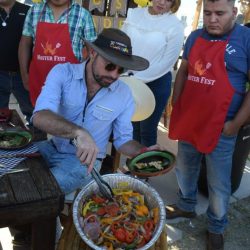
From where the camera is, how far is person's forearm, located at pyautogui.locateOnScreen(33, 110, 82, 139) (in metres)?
1.80

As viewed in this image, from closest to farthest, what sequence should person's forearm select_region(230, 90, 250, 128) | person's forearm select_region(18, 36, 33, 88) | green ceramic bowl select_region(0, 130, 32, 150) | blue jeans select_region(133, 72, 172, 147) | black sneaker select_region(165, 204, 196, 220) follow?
1. green ceramic bowl select_region(0, 130, 32, 150)
2. person's forearm select_region(230, 90, 250, 128)
3. person's forearm select_region(18, 36, 33, 88)
4. black sneaker select_region(165, 204, 196, 220)
5. blue jeans select_region(133, 72, 172, 147)

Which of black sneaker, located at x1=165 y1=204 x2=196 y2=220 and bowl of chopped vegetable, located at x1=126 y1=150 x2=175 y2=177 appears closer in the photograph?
bowl of chopped vegetable, located at x1=126 y1=150 x2=175 y2=177

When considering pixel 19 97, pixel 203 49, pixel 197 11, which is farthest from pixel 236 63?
pixel 197 11

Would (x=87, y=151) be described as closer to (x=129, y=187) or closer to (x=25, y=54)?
(x=129, y=187)

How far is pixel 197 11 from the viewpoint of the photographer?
25.4 feet

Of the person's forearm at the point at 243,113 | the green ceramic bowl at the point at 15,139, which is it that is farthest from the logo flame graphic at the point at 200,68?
the green ceramic bowl at the point at 15,139

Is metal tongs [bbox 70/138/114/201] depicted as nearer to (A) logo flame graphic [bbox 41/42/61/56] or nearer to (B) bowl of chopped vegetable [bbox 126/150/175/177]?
(B) bowl of chopped vegetable [bbox 126/150/175/177]

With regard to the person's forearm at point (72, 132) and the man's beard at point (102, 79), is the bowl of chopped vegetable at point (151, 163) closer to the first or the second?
the person's forearm at point (72, 132)

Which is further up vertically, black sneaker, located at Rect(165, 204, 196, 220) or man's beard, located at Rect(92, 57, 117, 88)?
man's beard, located at Rect(92, 57, 117, 88)

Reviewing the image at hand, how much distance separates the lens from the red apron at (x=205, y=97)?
2.37m

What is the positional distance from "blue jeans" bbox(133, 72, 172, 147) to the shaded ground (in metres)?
0.89

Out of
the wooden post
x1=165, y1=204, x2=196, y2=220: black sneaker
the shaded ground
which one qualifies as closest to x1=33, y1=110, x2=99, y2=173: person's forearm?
the shaded ground

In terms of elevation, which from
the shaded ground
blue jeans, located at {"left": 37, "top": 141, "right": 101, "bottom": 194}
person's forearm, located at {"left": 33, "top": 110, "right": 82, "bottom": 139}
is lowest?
the shaded ground

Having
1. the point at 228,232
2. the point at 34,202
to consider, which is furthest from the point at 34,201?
the point at 228,232
